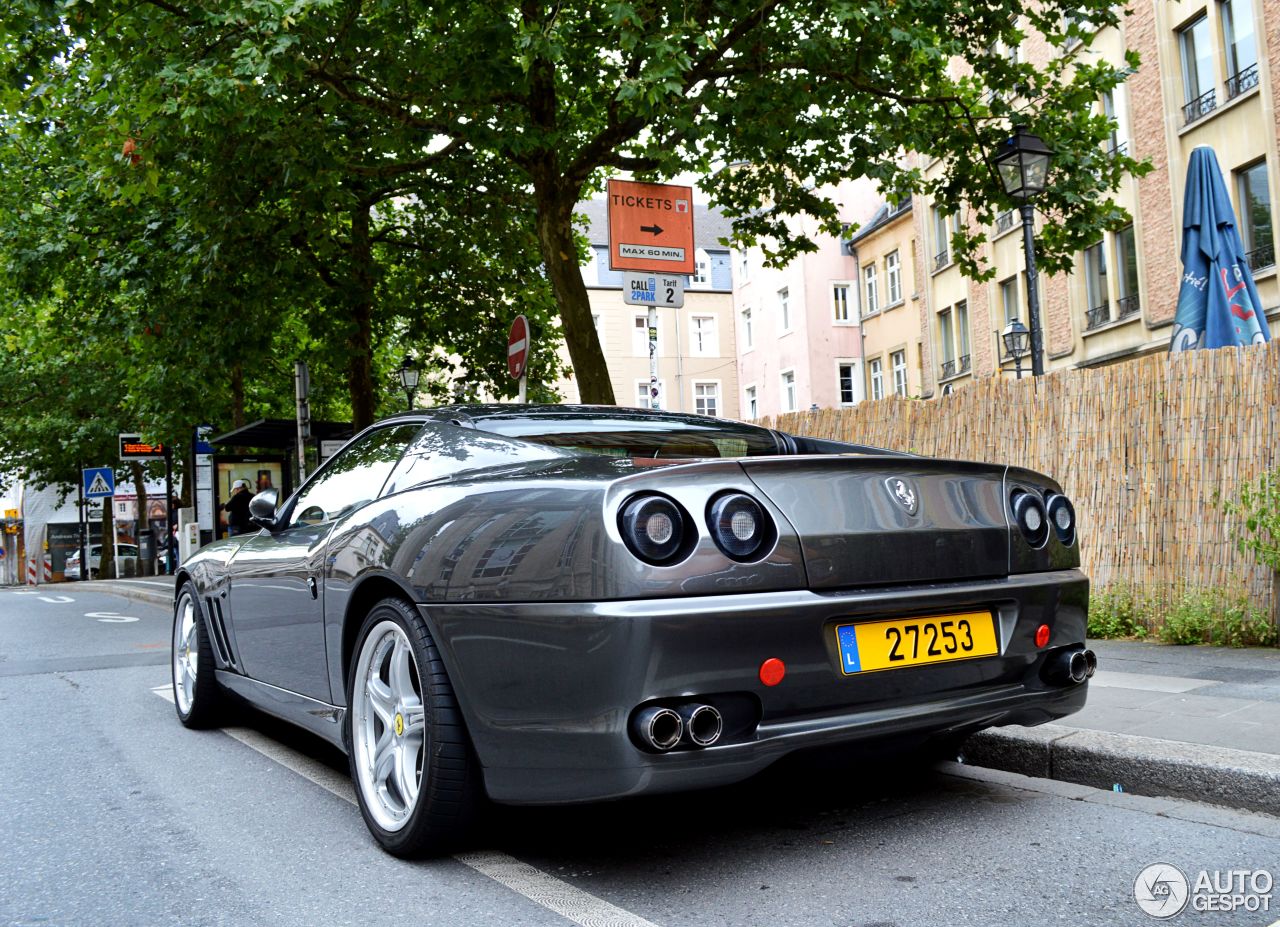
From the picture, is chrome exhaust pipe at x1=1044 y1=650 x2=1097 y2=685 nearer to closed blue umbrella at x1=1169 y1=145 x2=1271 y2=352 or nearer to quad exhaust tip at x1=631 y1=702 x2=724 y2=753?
quad exhaust tip at x1=631 y1=702 x2=724 y2=753

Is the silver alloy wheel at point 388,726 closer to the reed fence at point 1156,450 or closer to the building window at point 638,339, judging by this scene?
the reed fence at point 1156,450

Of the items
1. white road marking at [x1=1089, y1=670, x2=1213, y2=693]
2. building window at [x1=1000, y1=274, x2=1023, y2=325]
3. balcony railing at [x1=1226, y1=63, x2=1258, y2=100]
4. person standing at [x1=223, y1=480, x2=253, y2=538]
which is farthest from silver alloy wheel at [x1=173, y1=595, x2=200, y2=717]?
building window at [x1=1000, y1=274, x2=1023, y2=325]

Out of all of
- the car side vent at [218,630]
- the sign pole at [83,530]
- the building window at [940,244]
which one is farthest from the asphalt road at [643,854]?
the sign pole at [83,530]

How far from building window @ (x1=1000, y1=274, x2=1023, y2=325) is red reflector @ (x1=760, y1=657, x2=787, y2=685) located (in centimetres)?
2844

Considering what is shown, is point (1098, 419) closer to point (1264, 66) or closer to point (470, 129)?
point (470, 129)

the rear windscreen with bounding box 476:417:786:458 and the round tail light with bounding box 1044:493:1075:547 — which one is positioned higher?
the rear windscreen with bounding box 476:417:786:458

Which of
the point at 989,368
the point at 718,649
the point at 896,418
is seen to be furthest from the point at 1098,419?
the point at 989,368

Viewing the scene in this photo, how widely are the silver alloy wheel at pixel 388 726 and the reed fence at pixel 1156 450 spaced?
5325mm

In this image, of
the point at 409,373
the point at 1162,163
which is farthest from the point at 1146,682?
the point at 1162,163

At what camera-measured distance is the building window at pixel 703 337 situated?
5856 cm

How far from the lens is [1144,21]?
75.4 ft

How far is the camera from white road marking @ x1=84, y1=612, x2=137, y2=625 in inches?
596

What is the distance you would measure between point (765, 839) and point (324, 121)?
10.4 metres

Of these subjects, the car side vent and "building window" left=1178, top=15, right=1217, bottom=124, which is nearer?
the car side vent
